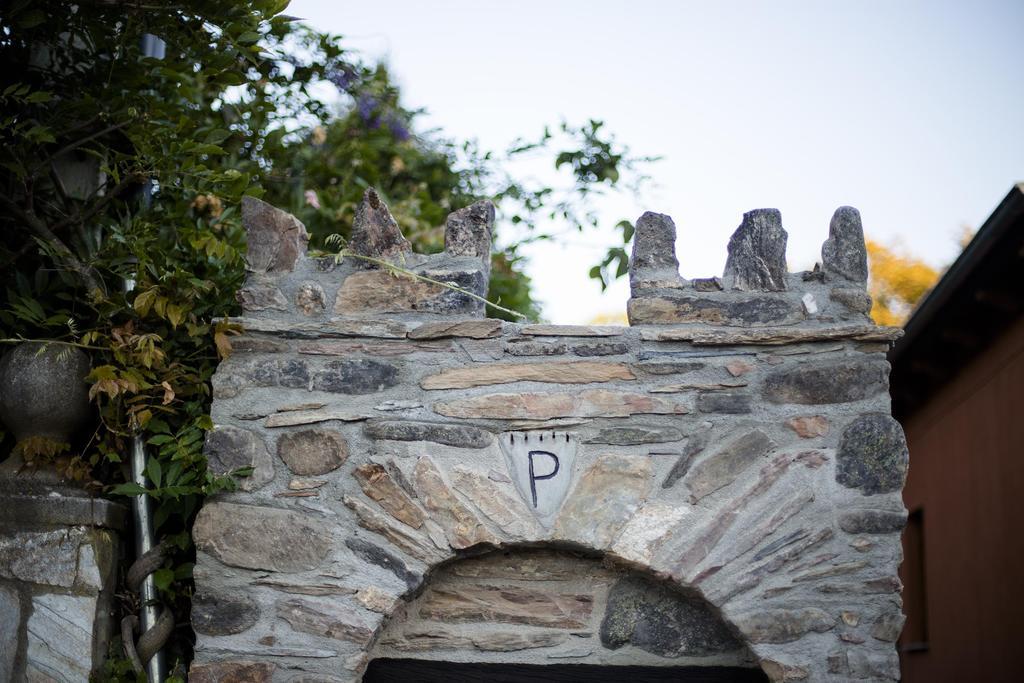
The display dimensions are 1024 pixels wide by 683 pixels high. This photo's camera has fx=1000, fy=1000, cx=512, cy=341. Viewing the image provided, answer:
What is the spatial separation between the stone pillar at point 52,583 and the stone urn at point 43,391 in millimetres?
163

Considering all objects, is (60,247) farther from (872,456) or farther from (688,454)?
(872,456)

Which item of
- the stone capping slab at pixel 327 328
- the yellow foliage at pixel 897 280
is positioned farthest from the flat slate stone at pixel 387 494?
the yellow foliage at pixel 897 280

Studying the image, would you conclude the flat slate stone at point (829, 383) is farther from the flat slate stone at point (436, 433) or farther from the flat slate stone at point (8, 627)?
the flat slate stone at point (8, 627)

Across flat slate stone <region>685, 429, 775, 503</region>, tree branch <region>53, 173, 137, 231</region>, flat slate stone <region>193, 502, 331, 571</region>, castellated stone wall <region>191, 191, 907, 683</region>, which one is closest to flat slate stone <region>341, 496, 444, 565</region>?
castellated stone wall <region>191, 191, 907, 683</region>

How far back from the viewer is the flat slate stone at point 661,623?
2.86 meters

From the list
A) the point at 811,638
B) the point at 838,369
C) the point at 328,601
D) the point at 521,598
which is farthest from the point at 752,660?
the point at 328,601

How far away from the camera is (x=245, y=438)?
2.89 meters

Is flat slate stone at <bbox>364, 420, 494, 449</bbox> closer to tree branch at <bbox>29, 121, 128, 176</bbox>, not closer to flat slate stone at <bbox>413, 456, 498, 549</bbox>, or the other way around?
flat slate stone at <bbox>413, 456, 498, 549</bbox>

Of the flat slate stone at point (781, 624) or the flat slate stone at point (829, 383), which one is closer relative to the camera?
the flat slate stone at point (781, 624)

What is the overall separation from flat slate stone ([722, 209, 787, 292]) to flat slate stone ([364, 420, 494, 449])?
0.86 metres

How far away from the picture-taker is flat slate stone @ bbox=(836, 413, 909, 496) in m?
2.80

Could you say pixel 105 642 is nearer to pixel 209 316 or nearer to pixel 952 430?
pixel 209 316

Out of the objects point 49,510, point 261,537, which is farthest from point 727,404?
point 49,510

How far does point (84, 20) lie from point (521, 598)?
229 cm
